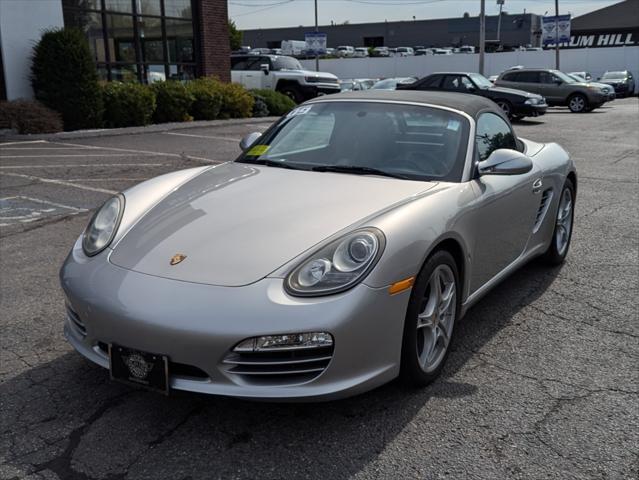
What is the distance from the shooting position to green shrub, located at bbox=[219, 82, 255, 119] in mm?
17638

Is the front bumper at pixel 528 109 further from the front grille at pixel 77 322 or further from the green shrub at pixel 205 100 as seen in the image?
the front grille at pixel 77 322

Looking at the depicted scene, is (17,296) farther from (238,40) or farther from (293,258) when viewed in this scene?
(238,40)

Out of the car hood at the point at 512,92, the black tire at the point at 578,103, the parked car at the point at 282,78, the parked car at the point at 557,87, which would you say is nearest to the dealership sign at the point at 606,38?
the parked car at the point at 557,87

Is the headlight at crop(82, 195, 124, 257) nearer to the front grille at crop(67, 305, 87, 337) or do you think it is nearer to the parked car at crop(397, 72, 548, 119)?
the front grille at crop(67, 305, 87, 337)

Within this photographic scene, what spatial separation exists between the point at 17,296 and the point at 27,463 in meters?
2.16

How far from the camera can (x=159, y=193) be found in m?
3.81

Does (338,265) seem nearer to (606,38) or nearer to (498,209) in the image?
(498,209)

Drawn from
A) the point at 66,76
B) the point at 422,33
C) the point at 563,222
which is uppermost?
the point at 422,33

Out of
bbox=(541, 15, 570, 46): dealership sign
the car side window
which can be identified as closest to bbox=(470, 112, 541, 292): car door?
the car side window

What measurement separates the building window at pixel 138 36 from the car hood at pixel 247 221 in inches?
543

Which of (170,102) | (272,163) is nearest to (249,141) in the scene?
(272,163)

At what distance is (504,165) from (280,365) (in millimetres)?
1873

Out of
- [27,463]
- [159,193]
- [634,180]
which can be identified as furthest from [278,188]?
[634,180]

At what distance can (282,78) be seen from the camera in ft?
73.3
